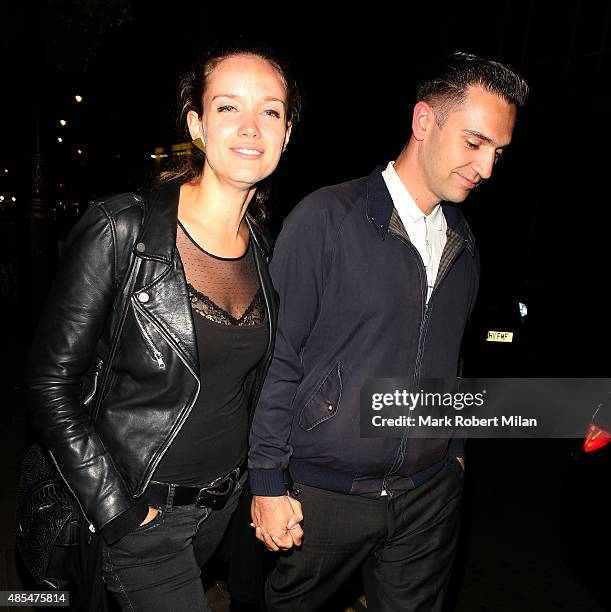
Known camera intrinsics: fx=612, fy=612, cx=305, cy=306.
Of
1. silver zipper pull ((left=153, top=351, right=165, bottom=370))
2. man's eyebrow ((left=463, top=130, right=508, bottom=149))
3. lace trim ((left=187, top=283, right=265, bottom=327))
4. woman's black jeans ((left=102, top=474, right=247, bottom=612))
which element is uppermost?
man's eyebrow ((left=463, top=130, right=508, bottom=149))

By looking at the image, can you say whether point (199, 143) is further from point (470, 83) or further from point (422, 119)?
point (470, 83)

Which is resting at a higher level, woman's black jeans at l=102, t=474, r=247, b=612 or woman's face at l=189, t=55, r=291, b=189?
woman's face at l=189, t=55, r=291, b=189

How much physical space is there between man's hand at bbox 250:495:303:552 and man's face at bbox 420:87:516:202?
1352 mm

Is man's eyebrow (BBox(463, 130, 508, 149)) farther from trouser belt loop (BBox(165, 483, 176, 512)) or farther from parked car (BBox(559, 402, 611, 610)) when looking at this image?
parked car (BBox(559, 402, 611, 610))

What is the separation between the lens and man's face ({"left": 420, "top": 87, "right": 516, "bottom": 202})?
2336 mm

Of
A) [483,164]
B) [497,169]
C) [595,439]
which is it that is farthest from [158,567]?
[497,169]

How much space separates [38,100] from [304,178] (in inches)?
498

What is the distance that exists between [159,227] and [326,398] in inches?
34.9

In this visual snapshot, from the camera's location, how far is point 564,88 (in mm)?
12758

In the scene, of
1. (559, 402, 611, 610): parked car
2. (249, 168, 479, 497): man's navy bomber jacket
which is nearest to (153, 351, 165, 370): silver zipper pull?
(249, 168, 479, 497): man's navy bomber jacket

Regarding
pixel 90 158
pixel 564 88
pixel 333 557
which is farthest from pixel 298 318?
pixel 90 158

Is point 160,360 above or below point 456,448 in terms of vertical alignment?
above

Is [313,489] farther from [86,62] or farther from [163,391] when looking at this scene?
[86,62]

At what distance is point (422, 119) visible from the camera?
243cm
